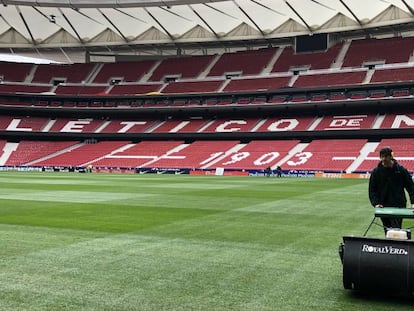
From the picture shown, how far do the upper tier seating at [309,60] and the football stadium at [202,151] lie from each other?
269 millimetres

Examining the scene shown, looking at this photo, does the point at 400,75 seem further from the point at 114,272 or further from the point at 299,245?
the point at 114,272

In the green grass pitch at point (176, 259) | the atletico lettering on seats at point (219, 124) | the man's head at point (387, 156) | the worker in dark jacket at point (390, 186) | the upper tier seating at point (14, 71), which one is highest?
the upper tier seating at point (14, 71)

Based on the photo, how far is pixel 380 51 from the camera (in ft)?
203

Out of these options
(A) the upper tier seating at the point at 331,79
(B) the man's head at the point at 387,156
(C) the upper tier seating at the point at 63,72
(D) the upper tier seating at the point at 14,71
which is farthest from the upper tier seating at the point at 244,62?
(B) the man's head at the point at 387,156

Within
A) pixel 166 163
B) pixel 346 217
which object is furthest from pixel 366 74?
pixel 346 217

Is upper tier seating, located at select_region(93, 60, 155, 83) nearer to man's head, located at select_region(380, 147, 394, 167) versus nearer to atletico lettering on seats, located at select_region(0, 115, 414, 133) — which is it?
atletico lettering on seats, located at select_region(0, 115, 414, 133)

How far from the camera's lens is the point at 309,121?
5947 cm

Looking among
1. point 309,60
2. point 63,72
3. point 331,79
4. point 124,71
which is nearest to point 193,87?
point 124,71

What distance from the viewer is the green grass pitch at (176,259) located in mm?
5484

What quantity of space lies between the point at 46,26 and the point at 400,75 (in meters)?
47.7

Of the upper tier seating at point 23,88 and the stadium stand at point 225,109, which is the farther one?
the upper tier seating at point 23,88

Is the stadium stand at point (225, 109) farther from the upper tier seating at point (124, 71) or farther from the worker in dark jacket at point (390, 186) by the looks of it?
the worker in dark jacket at point (390, 186)

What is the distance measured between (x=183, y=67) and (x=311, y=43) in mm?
20118

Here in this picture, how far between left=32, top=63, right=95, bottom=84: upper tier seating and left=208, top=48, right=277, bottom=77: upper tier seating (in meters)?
22.0
